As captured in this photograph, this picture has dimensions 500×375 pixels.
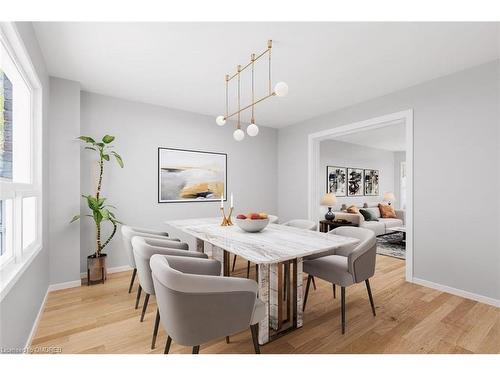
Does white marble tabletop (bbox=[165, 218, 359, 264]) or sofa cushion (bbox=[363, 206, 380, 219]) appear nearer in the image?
white marble tabletop (bbox=[165, 218, 359, 264])

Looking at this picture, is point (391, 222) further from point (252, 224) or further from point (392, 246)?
point (252, 224)

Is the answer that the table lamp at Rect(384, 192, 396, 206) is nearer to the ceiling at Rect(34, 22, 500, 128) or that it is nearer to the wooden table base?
the ceiling at Rect(34, 22, 500, 128)

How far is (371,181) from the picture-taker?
22.9 feet

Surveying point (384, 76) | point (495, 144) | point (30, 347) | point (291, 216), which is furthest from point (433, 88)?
point (30, 347)

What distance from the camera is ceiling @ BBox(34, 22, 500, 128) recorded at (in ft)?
6.14

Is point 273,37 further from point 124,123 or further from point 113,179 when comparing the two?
point 113,179

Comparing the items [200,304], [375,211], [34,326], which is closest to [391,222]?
[375,211]

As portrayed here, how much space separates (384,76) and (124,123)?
11.1 ft

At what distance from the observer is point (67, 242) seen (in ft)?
9.11

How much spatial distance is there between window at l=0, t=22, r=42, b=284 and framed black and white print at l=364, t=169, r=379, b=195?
7.06 meters

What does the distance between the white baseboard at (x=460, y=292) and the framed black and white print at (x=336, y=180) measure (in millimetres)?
3334

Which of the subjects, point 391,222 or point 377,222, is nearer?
point 377,222

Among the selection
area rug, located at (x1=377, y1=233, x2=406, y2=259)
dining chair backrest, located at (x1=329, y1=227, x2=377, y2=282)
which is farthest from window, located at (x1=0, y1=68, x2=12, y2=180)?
area rug, located at (x1=377, y1=233, x2=406, y2=259)

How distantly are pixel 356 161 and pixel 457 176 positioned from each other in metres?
4.16
